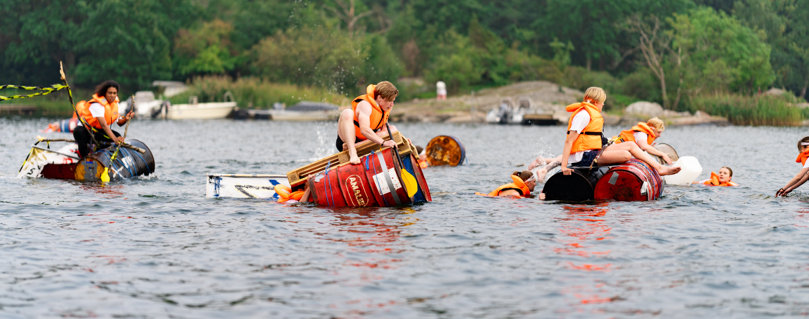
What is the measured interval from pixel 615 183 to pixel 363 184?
4.02m

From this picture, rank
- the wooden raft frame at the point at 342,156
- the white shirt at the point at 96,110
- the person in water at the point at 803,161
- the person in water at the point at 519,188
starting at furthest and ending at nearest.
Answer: the white shirt at the point at 96,110 → the person in water at the point at 519,188 → the person in water at the point at 803,161 → the wooden raft frame at the point at 342,156

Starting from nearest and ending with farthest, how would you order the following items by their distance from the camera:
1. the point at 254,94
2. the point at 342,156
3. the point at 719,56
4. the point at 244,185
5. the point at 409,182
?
1. the point at 342,156
2. the point at 409,182
3. the point at 244,185
4. the point at 254,94
5. the point at 719,56

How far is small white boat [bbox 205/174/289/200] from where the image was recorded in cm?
1625

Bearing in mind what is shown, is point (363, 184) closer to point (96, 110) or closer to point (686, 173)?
point (96, 110)

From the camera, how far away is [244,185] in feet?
53.8

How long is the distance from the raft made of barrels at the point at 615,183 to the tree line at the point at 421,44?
177 feet

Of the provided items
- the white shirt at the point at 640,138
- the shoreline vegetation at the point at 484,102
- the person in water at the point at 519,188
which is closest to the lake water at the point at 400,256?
the person in water at the point at 519,188

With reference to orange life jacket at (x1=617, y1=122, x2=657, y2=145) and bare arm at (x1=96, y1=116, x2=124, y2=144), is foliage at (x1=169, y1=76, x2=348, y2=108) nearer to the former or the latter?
bare arm at (x1=96, y1=116, x2=124, y2=144)

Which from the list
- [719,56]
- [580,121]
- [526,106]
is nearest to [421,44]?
[526,106]

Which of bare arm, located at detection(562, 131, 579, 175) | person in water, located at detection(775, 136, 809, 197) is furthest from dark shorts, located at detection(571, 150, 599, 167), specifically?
person in water, located at detection(775, 136, 809, 197)

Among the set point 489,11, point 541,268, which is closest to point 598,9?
point 489,11

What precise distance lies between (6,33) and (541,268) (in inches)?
3105

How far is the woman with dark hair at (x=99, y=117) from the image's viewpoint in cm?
1877

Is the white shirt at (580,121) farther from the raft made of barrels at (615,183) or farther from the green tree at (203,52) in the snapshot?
the green tree at (203,52)
